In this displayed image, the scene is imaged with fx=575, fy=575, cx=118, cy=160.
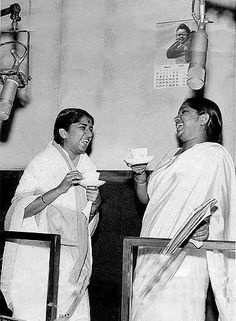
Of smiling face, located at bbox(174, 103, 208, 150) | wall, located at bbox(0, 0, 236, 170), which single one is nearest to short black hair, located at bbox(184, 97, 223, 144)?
smiling face, located at bbox(174, 103, 208, 150)

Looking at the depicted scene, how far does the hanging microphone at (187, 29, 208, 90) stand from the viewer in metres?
2.07

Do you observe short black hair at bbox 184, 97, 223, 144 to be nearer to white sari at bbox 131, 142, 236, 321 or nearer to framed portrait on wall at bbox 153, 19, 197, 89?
white sari at bbox 131, 142, 236, 321

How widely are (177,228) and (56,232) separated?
0.62 m

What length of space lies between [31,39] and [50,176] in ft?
3.90

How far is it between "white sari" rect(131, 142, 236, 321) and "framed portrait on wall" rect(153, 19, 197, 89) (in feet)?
2.36

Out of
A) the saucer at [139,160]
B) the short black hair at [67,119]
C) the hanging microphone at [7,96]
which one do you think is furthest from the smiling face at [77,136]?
the saucer at [139,160]

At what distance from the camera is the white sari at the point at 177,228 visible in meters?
1.96

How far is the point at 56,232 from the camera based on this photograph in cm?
257

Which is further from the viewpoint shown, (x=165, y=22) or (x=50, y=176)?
(x=165, y=22)

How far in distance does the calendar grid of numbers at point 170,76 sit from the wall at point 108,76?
4cm

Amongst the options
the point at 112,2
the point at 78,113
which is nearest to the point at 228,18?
the point at 112,2

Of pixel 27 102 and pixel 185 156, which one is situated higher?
pixel 27 102

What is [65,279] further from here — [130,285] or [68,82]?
[68,82]

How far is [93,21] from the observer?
131 inches
